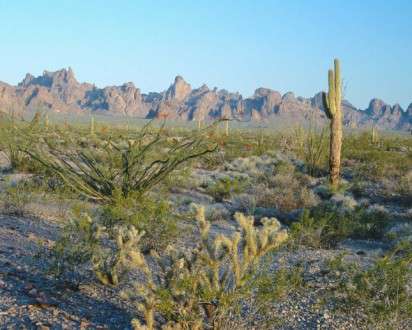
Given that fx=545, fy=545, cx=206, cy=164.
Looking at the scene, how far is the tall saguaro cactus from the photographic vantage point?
13.8 m

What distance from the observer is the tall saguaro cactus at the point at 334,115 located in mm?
13789

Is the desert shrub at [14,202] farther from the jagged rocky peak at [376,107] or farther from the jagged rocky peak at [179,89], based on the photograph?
the jagged rocky peak at [376,107]

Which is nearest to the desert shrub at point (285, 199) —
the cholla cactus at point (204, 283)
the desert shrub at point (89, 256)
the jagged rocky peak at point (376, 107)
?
the desert shrub at point (89, 256)

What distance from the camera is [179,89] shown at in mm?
189125

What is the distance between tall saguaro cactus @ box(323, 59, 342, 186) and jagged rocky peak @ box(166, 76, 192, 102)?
17083 cm

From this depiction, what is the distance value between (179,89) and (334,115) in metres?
177

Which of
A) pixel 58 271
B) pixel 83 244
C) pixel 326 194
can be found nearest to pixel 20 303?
pixel 58 271

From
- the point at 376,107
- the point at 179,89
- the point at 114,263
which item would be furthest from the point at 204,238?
the point at 376,107

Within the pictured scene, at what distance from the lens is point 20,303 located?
4105 mm

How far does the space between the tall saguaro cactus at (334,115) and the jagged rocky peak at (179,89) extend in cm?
17083

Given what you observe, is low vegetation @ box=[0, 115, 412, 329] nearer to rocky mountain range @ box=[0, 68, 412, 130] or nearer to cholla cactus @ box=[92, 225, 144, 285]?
cholla cactus @ box=[92, 225, 144, 285]

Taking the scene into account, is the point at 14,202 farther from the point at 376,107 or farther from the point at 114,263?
the point at 376,107

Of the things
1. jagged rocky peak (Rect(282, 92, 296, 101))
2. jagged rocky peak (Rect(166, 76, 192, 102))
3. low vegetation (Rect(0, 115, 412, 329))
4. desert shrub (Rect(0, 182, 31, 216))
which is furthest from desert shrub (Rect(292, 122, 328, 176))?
jagged rocky peak (Rect(166, 76, 192, 102))

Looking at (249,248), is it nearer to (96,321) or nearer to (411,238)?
(96,321)
